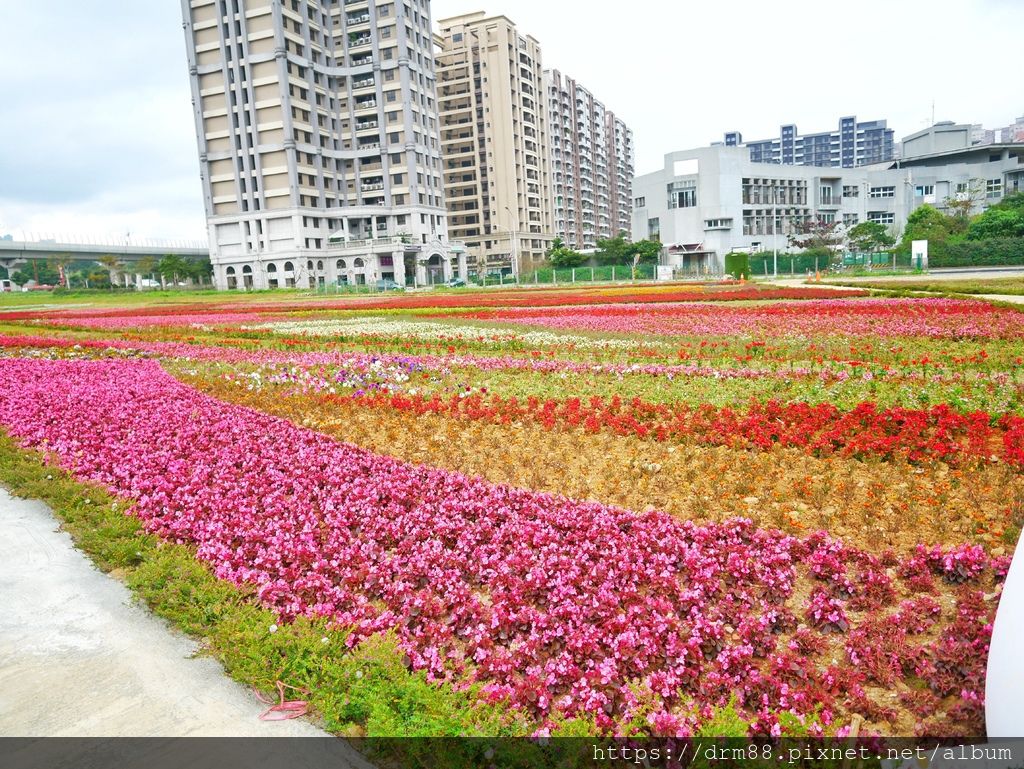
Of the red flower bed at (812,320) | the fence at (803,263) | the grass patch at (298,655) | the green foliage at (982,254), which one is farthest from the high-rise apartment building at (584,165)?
the grass patch at (298,655)

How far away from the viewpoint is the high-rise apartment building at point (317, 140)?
270 ft

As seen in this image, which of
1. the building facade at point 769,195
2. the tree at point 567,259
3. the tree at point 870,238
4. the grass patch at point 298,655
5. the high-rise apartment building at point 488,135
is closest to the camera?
the grass patch at point 298,655

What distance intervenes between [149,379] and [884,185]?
311 feet

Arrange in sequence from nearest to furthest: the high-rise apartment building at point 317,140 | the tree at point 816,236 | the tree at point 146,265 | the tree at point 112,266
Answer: the tree at point 816,236
the high-rise apartment building at point 317,140
the tree at point 112,266
the tree at point 146,265

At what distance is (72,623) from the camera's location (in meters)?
4.66

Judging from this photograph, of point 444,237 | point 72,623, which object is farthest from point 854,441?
point 444,237

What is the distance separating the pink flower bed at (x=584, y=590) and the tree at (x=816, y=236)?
7280 centimetres

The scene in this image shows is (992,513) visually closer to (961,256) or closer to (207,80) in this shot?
(961,256)

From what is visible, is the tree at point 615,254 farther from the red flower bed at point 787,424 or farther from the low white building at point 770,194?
the red flower bed at point 787,424

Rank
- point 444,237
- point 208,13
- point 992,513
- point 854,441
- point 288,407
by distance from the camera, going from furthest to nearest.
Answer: point 444,237, point 208,13, point 288,407, point 854,441, point 992,513

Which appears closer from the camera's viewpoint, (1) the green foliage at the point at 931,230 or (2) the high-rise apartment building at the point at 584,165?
(1) the green foliage at the point at 931,230

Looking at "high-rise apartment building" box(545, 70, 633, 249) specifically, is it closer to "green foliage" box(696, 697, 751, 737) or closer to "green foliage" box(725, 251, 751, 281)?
"green foliage" box(725, 251, 751, 281)

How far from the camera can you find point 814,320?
18562mm

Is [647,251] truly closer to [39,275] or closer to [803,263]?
[803,263]
